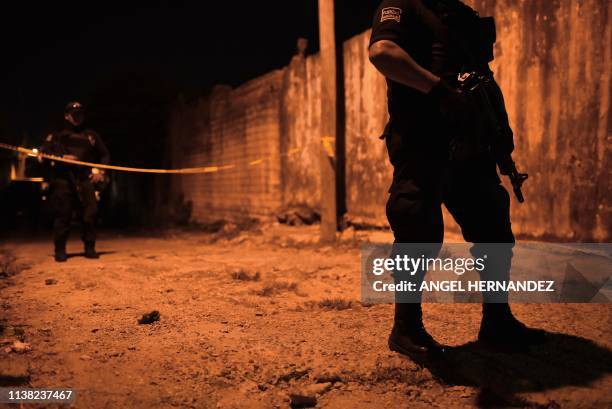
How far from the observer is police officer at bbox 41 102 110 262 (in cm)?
496

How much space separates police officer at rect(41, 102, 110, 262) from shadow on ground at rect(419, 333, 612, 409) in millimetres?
4239

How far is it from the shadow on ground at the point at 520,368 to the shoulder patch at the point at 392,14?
1.34m

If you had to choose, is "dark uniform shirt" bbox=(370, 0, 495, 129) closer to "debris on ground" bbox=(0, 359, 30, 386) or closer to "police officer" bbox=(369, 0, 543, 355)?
"police officer" bbox=(369, 0, 543, 355)

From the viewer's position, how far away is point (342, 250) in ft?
16.8

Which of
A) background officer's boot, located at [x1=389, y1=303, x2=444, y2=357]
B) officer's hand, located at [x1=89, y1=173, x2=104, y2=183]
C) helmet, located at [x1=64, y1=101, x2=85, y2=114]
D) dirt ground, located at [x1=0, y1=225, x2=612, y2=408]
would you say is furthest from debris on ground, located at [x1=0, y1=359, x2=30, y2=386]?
helmet, located at [x1=64, y1=101, x2=85, y2=114]

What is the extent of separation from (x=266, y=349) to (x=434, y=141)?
1.18 meters

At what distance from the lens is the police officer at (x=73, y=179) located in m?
4.96

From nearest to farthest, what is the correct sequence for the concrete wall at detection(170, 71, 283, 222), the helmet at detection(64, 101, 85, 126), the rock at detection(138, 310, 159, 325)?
the rock at detection(138, 310, 159, 325)
the helmet at detection(64, 101, 85, 126)
the concrete wall at detection(170, 71, 283, 222)

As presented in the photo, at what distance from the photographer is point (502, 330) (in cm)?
206

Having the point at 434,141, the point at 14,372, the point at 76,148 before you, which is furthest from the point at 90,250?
the point at 434,141

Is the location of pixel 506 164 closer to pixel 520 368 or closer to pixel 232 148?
pixel 520 368

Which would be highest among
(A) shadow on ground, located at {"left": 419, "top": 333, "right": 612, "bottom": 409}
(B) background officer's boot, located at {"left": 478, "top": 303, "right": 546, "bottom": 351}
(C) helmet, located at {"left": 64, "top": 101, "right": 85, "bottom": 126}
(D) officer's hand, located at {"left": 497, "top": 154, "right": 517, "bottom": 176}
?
(C) helmet, located at {"left": 64, "top": 101, "right": 85, "bottom": 126}

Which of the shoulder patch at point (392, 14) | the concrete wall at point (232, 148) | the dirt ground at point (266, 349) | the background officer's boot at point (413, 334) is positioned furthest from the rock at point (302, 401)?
the concrete wall at point (232, 148)

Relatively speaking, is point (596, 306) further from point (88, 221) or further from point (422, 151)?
point (88, 221)
